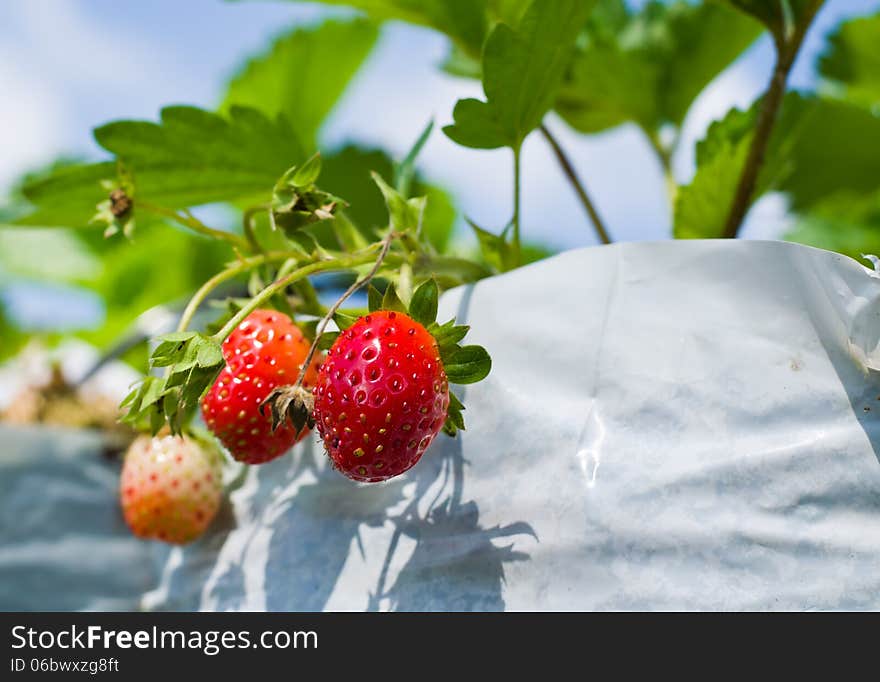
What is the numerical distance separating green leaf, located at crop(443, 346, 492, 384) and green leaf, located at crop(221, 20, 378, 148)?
96 cm

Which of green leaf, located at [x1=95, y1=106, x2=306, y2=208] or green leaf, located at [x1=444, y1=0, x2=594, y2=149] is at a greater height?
green leaf, located at [x1=444, y1=0, x2=594, y2=149]

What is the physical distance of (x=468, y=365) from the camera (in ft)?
1.52

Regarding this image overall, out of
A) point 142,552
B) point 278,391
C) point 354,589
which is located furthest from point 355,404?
point 142,552

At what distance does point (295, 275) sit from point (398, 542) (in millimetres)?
167

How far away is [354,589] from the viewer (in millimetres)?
529

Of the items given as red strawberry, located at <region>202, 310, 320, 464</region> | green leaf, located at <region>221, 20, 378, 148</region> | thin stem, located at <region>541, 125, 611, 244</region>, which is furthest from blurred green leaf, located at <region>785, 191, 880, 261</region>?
red strawberry, located at <region>202, 310, 320, 464</region>

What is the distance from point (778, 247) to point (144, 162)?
450mm

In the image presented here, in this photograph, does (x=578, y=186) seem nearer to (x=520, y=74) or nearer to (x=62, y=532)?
(x=520, y=74)

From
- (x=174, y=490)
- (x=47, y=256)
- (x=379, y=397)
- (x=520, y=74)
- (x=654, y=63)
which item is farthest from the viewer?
(x=47, y=256)

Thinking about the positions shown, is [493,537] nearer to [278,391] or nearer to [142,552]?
[278,391]

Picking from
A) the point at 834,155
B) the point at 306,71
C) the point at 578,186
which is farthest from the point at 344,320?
the point at 306,71

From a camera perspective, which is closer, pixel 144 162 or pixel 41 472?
pixel 144 162

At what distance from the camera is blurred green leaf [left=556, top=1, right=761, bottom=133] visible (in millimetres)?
839

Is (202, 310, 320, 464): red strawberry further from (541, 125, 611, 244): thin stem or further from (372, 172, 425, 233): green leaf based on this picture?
(541, 125, 611, 244): thin stem
